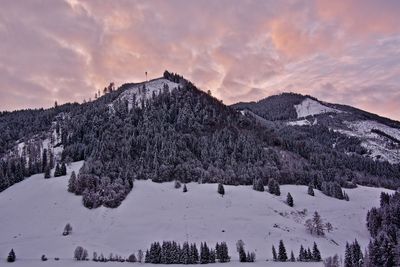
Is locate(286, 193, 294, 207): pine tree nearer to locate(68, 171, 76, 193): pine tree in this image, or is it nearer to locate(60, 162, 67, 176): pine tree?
locate(68, 171, 76, 193): pine tree

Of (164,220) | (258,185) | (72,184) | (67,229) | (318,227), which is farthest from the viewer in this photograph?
(258,185)

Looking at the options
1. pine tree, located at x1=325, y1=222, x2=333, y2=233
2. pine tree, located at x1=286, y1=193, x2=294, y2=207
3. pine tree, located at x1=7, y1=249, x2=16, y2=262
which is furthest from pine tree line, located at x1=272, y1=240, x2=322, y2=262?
pine tree, located at x1=7, y1=249, x2=16, y2=262

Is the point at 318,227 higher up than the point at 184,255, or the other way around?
the point at 318,227

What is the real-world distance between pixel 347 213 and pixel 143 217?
70589mm

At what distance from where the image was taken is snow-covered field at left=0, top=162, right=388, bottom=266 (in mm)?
112812

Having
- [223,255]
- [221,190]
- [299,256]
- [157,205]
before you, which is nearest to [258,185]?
[221,190]

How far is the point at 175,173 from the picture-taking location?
17788cm

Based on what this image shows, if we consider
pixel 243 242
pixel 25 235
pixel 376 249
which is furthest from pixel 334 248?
pixel 25 235

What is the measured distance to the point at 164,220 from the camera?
132750 millimetres

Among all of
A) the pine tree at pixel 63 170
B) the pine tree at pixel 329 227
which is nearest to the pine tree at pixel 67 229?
the pine tree at pixel 63 170

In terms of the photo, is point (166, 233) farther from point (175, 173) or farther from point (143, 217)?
point (175, 173)

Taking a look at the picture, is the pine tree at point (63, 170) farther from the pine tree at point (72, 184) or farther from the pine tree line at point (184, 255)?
the pine tree line at point (184, 255)

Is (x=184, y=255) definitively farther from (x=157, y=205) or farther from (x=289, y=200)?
(x=289, y=200)

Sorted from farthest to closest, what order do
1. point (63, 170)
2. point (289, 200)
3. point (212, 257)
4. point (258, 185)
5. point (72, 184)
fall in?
point (63, 170) → point (258, 185) → point (72, 184) → point (289, 200) → point (212, 257)
